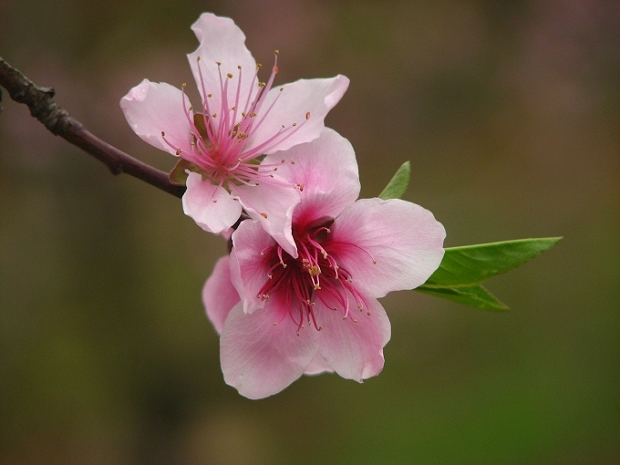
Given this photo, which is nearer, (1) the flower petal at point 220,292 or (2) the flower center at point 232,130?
(2) the flower center at point 232,130

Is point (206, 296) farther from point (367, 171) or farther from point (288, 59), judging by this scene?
point (367, 171)

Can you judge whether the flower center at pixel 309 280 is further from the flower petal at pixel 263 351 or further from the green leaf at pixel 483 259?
the green leaf at pixel 483 259

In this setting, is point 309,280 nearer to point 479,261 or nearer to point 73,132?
point 479,261

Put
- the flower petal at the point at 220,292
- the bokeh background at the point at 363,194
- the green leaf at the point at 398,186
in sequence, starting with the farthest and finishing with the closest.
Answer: the bokeh background at the point at 363,194 < the flower petal at the point at 220,292 < the green leaf at the point at 398,186

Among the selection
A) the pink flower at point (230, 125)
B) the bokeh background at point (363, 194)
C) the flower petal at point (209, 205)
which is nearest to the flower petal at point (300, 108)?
the pink flower at point (230, 125)

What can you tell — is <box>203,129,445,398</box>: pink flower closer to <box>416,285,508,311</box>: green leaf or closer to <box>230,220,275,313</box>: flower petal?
<box>230,220,275,313</box>: flower petal

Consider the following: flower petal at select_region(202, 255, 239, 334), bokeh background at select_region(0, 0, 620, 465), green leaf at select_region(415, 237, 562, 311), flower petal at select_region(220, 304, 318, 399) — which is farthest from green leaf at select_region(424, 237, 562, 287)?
bokeh background at select_region(0, 0, 620, 465)
